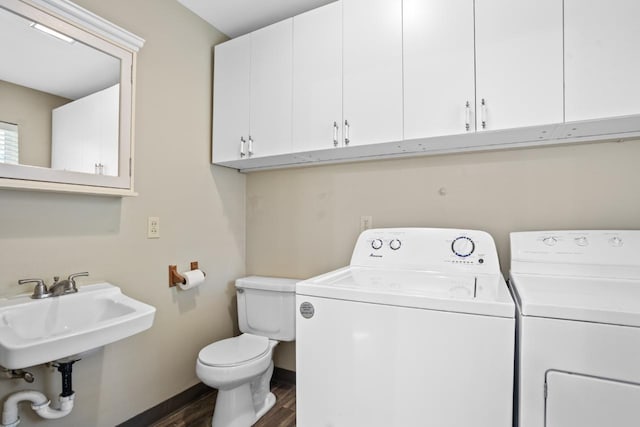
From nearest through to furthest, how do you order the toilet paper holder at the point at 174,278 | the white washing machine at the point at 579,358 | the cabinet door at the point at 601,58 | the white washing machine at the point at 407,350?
the white washing machine at the point at 579,358, the white washing machine at the point at 407,350, the cabinet door at the point at 601,58, the toilet paper holder at the point at 174,278

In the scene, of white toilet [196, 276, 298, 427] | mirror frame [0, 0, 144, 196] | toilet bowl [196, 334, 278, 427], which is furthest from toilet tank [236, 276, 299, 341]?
mirror frame [0, 0, 144, 196]

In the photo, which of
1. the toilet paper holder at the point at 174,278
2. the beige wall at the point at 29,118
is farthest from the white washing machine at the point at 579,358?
the beige wall at the point at 29,118

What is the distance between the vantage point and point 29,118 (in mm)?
1329

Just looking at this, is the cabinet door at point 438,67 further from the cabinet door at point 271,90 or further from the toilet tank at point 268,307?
the toilet tank at point 268,307

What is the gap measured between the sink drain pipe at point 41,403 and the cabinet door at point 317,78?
1.50 meters

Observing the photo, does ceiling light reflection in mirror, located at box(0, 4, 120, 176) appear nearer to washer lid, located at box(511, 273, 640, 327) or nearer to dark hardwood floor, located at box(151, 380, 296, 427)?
dark hardwood floor, located at box(151, 380, 296, 427)

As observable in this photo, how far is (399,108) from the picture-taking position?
157 cm

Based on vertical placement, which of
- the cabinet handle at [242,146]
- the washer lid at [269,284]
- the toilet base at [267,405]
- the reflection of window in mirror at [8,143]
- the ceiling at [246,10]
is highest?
the ceiling at [246,10]

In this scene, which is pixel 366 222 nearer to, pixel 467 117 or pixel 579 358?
pixel 467 117

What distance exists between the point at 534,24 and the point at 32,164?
214cm

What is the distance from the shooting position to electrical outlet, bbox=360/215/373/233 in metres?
2.01

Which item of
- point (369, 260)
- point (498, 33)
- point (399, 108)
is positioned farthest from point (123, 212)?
point (498, 33)

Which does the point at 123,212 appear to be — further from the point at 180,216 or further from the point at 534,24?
the point at 534,24

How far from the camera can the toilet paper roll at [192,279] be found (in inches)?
76.7
